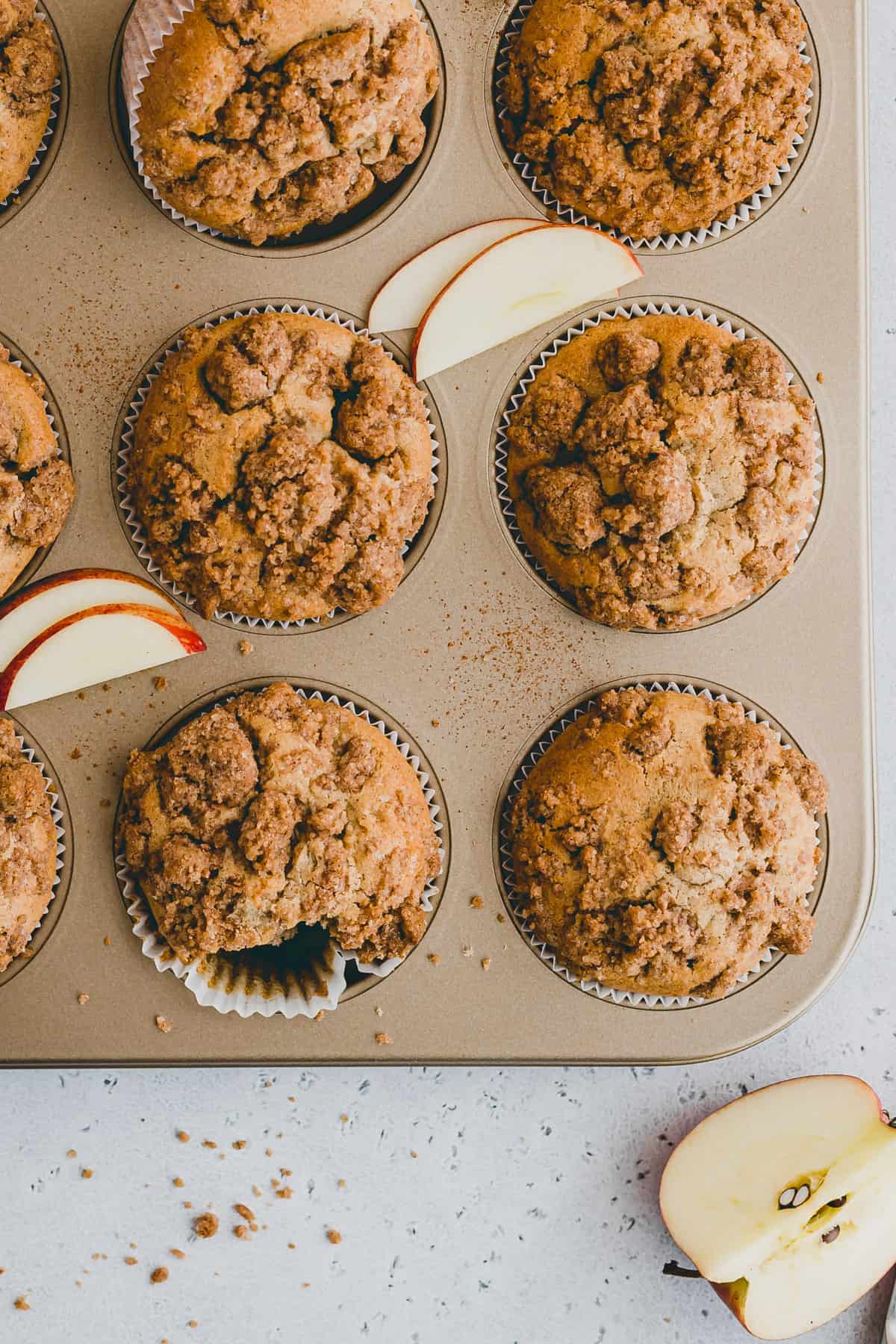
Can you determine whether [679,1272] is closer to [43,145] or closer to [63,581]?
[63,581]

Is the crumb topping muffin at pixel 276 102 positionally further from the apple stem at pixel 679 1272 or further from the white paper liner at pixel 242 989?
the apple stem at pixel 679 1272

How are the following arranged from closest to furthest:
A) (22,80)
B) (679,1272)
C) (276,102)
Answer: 1. (276,102)
2. (22,80)
3. (679,1272)

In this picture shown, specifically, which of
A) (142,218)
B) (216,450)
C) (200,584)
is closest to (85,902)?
(200,584)

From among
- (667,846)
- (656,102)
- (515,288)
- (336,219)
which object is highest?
(656,102)

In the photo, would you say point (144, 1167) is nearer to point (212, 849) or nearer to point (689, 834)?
point (212, 849)

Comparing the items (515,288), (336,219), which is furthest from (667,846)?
(336,219)

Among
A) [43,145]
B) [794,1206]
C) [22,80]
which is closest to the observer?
[22,80]
